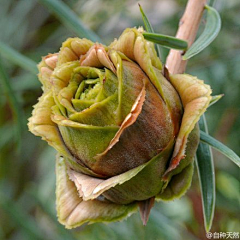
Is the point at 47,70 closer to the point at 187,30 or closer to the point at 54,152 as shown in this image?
the point at 187,30

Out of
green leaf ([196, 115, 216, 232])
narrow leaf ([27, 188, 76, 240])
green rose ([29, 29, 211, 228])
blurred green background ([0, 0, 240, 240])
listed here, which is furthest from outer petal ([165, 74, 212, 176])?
narrow leaf ([27, 188, 76, 240])

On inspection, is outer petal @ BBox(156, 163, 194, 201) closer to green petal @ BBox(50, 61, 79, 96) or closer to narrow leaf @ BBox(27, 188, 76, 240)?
green petal @ BBox(50, 61, 79, 96)

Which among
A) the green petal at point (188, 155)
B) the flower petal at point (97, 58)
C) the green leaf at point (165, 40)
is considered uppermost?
the flower petal at point (97, 58)

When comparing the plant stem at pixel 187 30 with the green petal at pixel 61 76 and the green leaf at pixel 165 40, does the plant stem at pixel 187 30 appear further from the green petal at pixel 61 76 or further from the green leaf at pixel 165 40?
the green petal at pixel 61 76

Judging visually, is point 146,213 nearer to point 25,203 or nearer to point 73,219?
point 73,219

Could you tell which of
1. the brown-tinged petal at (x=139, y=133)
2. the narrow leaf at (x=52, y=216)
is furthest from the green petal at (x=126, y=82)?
the narrow leaf at (x=52, y=216)

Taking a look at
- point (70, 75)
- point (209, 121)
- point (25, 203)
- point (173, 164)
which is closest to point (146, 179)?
point (173, 164)

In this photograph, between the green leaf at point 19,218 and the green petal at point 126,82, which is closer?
the green petal at point 126,82
